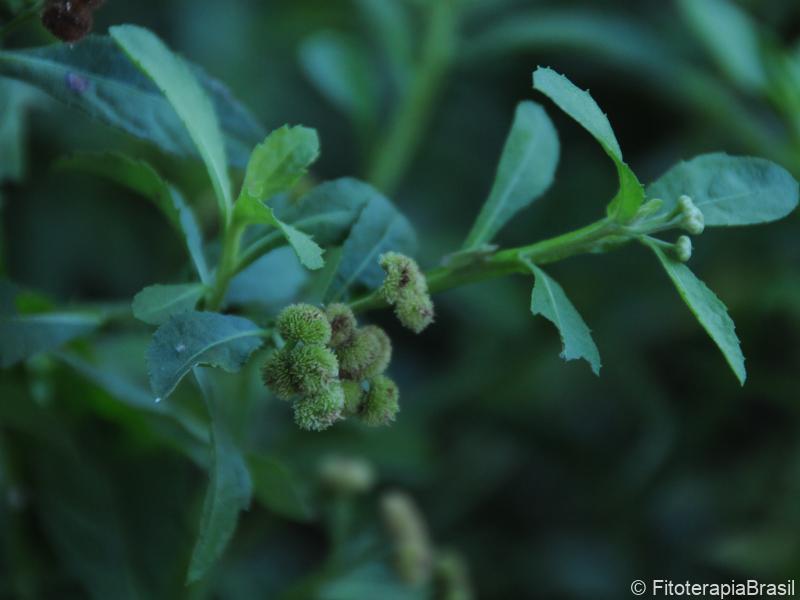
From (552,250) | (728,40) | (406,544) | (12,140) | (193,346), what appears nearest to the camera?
(193,346)

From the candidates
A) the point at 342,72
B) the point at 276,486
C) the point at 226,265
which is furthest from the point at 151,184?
the point at 342,72

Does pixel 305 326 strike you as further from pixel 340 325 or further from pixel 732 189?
pixel 732 189

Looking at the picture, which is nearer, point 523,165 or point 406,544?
point 523,165

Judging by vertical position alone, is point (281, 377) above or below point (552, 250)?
below

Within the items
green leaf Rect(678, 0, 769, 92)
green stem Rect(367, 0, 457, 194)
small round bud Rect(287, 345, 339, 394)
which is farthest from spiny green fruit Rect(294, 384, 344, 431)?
green leaf Rect(678, 0, 769, 92)

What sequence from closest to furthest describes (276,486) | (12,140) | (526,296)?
(276,486), (12,140), (526,296)

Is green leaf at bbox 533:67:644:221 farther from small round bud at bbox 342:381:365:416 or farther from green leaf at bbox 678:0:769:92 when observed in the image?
green leaf at bbox 678:0:769:92
